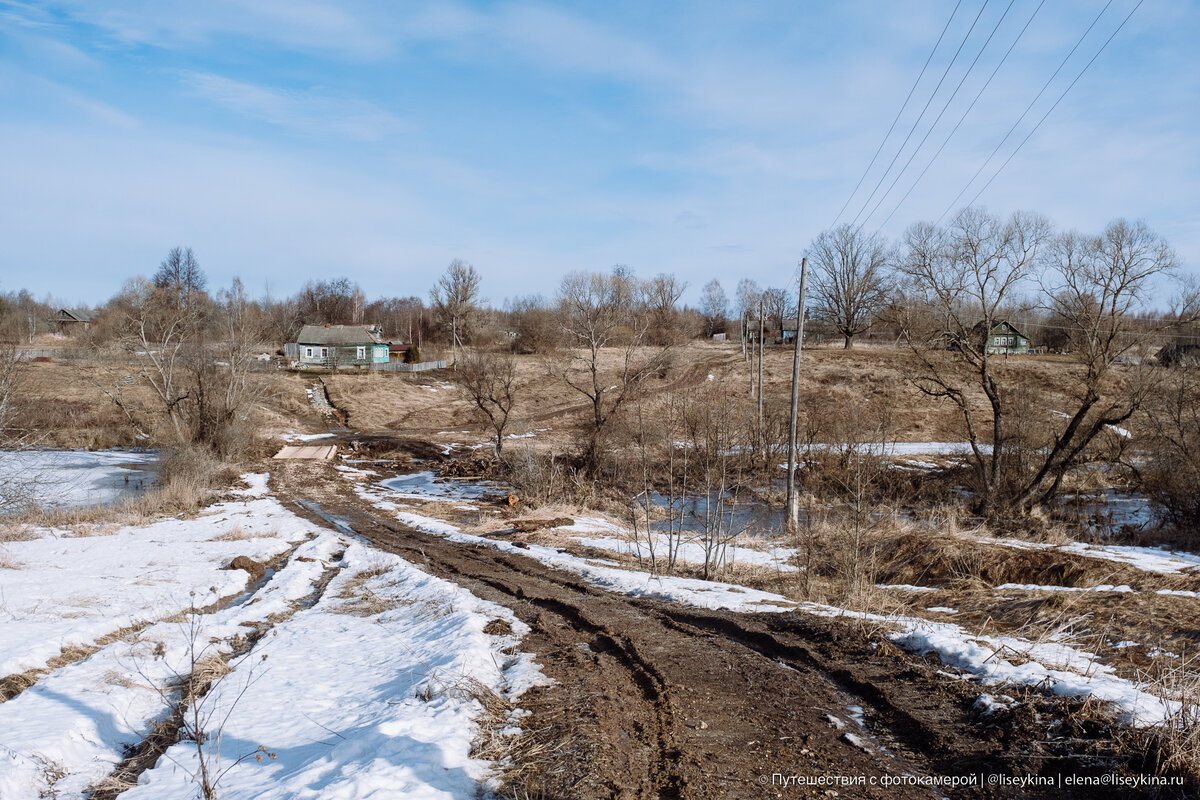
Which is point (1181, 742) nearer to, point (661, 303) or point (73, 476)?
point (73, 476)

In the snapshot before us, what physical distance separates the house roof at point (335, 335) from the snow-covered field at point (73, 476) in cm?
4054

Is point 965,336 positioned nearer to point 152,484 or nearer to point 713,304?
point 152,484

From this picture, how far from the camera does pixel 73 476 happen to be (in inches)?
1182

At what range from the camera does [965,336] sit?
26359 mm

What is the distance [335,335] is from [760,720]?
262 ft

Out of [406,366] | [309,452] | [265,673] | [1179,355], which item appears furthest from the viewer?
[406,366]

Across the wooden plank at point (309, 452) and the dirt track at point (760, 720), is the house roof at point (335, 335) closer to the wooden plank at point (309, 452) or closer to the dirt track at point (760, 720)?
the wooden plank at point (309, 452)

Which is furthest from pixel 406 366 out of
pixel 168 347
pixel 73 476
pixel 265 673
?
pixel 265 673

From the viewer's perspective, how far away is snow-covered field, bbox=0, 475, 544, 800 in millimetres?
5664

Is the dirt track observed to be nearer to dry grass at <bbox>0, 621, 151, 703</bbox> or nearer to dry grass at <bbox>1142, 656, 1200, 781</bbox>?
dry grass at <bbox>1142, 656, 1200, 781</bbox>

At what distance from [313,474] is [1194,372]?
35.5 m

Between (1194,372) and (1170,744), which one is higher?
(1194,372)

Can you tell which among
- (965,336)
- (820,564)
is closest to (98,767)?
(820,564)

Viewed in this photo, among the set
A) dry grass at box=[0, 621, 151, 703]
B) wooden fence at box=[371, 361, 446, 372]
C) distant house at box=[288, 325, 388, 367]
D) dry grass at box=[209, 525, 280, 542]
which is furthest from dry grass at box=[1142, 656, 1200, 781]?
distant house at box=[288, 325, 388, 367]
